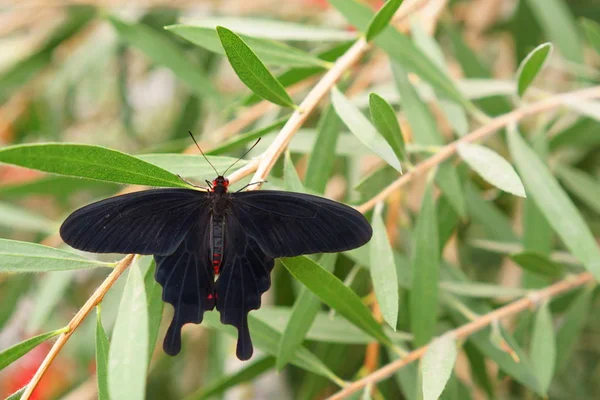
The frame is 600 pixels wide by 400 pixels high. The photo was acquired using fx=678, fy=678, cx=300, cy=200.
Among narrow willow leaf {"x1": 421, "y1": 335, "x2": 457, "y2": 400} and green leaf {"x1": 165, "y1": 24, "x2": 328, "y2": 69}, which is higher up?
green leaf {"x1": 165, "y1": 24, "x2": 328, "y2": 69}

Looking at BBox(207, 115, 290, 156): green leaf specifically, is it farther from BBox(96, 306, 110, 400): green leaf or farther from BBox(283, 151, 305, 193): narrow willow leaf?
BBox(96, 306, 110, 400): green leaf

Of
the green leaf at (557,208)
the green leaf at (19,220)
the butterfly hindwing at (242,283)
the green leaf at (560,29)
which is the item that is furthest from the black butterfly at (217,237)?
the green leaf at (560,29)

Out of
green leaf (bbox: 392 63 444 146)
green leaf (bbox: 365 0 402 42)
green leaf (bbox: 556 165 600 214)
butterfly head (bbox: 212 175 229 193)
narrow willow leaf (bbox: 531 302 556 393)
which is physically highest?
green leaf (bbox: 365 0 402 42)

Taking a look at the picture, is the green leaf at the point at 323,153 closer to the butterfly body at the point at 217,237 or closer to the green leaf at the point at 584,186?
the butterfly body at the point at 217,237

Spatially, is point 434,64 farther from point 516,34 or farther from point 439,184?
point 516,34

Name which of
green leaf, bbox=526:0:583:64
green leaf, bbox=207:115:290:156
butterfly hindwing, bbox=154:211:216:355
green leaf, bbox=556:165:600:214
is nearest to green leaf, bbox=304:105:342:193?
green leaf, bbox=207:115:290:156

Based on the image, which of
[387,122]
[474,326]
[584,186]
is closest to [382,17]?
[387,122]

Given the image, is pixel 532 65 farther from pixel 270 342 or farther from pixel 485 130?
pixel 270 342
